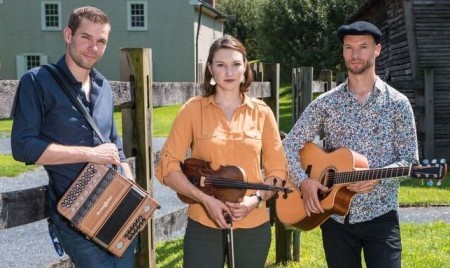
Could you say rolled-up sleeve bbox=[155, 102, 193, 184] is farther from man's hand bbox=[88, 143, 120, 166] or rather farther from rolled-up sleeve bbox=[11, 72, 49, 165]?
rolled-up sleeve bbox=[11, 72, 49, 165]

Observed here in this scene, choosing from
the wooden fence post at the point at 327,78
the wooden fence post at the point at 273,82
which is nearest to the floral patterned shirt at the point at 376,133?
the wooden fence post at the point at 273,82

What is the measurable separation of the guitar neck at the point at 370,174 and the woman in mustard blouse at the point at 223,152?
1.59 feet

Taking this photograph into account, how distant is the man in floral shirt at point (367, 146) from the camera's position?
370cm

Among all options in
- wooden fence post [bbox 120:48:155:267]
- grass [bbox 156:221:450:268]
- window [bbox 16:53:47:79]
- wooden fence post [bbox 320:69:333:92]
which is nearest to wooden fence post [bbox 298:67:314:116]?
grass [bbox 156:221:450:268]

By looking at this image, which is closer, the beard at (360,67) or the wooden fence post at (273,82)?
the beard at (360,67)

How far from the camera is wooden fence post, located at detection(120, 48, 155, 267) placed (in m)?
3.78

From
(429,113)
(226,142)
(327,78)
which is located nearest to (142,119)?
(226,142)

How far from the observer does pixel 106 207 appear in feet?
9.58

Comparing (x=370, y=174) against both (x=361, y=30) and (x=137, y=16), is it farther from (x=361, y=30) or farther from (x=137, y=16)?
(x=137, y=16)

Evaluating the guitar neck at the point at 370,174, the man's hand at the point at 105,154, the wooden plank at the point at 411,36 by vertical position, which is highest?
the wooden plank at the point at 411,36

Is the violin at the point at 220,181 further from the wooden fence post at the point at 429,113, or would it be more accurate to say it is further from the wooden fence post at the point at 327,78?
the wooden fence post at the point at 429,113

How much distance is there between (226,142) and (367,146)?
93 cm

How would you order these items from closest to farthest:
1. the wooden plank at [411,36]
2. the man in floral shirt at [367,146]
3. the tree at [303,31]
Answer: the man in floral shirt at [367,146] → the wooden plank at [411,36] → the tree at [303,31]

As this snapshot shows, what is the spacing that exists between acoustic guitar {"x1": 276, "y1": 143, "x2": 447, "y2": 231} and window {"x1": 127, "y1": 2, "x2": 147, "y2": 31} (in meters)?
27.9
